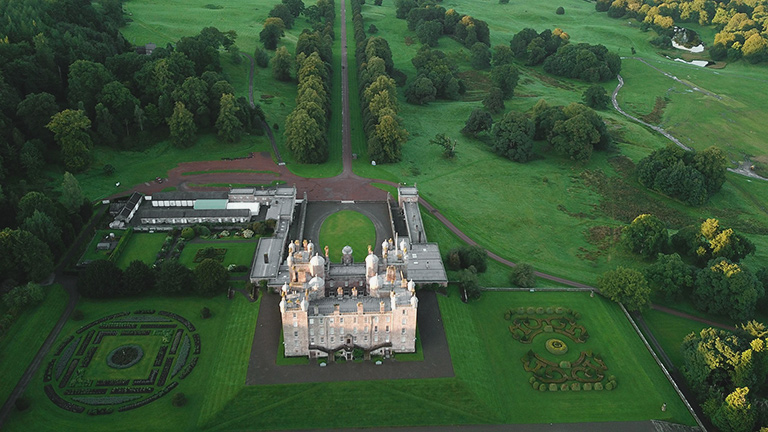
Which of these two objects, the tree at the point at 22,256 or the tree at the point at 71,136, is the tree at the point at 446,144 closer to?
the tree at the point at 71,136

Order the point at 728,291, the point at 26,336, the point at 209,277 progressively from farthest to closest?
the point at 728,291, the point at 209,277, the point at 26,336

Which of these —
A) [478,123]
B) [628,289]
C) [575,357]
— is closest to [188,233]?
[575,357]

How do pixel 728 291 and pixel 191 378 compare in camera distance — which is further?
pixel 728 291

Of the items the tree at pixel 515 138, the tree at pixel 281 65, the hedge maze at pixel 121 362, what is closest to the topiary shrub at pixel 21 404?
the hedge maze at pixel 121 362

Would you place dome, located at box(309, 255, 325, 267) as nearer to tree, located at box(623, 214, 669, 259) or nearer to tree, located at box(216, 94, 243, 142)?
tree, located at box(623, 214, 669, 259)

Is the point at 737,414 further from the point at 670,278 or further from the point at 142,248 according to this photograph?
the point at 142,248

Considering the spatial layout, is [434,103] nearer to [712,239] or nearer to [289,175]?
[289,175]

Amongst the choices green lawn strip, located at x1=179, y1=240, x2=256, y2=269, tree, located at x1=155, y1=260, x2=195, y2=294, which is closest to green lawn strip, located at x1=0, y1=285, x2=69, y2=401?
tree, located at x1=155, y1=260, x2=195, y2=294
